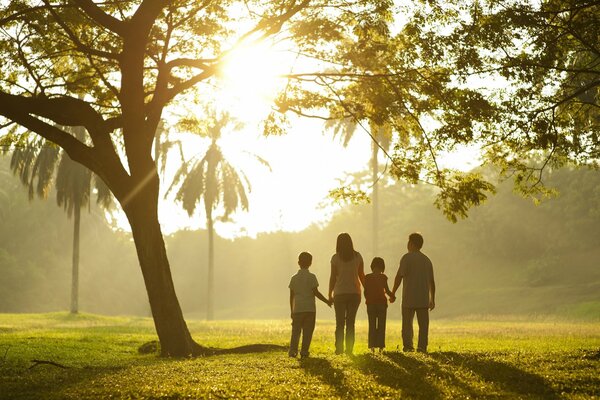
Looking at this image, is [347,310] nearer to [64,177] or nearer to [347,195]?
[347,195]

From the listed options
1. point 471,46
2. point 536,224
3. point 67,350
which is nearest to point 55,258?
→ point 536,224

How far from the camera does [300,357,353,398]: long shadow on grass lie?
30.4 ft

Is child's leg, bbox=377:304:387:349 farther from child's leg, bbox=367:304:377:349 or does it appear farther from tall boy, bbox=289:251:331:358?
tall boy, bbox=289:251:331:358

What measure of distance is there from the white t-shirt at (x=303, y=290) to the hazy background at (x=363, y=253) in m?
39.1

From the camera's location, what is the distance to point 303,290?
13.2 metres

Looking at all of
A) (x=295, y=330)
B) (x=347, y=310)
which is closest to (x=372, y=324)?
(x=347, y=310)

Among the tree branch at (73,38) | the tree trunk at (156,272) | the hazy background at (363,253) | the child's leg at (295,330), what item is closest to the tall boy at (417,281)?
the child's leg at (295,330)

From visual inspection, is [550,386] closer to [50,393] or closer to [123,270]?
[50,393]

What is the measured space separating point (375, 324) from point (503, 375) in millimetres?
3858

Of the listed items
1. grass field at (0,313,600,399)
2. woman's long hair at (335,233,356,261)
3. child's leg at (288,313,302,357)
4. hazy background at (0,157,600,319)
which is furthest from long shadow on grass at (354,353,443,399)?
hazy background at (0,157,600,319)

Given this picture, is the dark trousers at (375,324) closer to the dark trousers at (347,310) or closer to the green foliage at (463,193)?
the dark trousers at (347,310)

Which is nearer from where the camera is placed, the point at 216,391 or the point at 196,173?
the point at 216,391

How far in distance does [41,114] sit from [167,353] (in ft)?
18.1

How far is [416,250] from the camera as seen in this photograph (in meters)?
13.3
